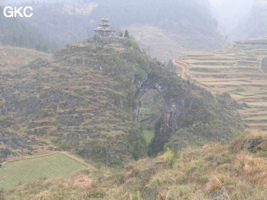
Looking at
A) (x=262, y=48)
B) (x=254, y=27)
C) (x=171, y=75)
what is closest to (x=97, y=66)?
(x=171, y=75)

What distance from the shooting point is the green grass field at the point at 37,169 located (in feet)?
65.8

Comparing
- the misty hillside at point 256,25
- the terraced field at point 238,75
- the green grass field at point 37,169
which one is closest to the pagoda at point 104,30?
the terraced field at point 238,75

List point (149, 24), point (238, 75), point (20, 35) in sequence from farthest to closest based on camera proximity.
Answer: point (149, 24) → point (20, 35) → point (238, 75)

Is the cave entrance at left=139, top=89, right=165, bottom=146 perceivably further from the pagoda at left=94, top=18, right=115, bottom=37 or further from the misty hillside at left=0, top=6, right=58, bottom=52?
the misty hillside at left=0, top=6, right=58, bottom=52

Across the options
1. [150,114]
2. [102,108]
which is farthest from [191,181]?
[150,114]

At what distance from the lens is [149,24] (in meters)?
161

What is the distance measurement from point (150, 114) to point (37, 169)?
114 ft

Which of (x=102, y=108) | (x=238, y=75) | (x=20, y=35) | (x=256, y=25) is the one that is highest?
(x=256, y=25)

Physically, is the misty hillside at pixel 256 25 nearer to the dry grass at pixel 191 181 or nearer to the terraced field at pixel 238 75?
the terraced field at pixel 238 75

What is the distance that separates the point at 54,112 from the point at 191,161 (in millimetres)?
23887

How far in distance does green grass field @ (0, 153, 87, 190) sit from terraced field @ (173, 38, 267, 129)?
26.8 meters

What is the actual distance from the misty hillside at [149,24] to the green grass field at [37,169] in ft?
331

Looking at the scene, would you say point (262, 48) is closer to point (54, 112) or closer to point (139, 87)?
point (139, 87)

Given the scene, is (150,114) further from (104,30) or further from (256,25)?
(256,25)
